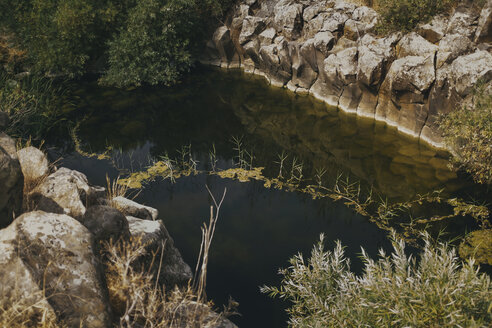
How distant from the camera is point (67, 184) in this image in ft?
26.6

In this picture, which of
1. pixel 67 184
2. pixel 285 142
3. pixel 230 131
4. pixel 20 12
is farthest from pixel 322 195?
pixel 20 12

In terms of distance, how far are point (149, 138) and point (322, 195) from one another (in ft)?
35.5

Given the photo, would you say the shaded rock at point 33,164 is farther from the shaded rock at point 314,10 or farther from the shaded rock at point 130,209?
the shaded rock at point 314,10

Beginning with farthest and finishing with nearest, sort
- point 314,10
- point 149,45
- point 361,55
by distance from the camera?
point 149,45
point 314,10
point 361,55

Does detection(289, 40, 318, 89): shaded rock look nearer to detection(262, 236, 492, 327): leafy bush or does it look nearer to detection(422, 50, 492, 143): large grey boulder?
detection(422, 50, 492, 143): large grey boulder

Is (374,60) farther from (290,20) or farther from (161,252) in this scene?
(161,252)

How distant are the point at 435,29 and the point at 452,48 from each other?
2.53 meters

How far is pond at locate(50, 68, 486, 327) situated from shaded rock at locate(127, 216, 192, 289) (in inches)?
71.3

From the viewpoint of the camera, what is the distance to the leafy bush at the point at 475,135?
15.4 m

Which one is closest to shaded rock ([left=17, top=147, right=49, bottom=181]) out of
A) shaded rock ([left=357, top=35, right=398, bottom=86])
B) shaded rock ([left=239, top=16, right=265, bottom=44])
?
shaded rock ([left=357, top=35, right=398, bottom=86])

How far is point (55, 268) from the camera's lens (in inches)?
223

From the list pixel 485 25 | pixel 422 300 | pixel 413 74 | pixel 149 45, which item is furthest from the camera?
pixel 149 45

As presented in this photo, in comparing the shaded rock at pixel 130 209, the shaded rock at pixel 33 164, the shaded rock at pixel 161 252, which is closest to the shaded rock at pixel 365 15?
the shaded rock at pixel 130 209

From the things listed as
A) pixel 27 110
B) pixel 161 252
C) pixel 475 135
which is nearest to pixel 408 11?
pixel 475 135
